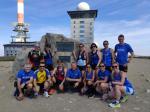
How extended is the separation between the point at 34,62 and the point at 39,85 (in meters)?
1.26

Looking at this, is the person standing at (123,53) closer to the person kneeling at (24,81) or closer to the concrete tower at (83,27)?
the person kneeling at (24,81)

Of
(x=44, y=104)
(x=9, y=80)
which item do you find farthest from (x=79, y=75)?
(x=9, y=80)

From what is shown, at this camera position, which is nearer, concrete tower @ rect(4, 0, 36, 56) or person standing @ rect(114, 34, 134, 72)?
person standing @ rect(114, 34, 134, 72)

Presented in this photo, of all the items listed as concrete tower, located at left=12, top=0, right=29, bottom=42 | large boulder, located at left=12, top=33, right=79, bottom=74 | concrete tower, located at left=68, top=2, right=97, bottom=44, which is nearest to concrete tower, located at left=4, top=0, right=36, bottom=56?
concrete tower, located at left=12, top=0, right=29, bottom=42

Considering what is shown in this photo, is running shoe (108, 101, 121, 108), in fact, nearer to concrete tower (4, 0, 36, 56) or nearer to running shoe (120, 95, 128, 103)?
running shoe (120, 95, 128, 103)

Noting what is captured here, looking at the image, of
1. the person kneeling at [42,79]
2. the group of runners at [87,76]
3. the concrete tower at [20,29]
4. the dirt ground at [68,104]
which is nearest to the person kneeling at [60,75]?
the group of runners at [87,76]

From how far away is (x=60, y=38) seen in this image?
1423 centimetres

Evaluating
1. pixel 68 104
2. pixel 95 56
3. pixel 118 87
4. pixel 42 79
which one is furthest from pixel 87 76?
pixel 42 79

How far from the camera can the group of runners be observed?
997 cm

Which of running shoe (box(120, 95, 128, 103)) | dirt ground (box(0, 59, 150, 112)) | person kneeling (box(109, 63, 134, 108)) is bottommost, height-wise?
dirt ground (box(0, 59, 150, 112))

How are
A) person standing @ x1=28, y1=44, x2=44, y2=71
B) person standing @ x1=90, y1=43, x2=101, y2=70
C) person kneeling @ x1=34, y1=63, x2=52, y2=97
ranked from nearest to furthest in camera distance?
person kneeling @ x1=34, y1=63, x2=52, y2=97 → person standing @ x1=90, y1=43, x2=101, y2=70 → person standing @ x1=28, y1=44, x2=44, y2=71

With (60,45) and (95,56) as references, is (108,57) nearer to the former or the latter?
(95,56)

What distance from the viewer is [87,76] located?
10664 mm

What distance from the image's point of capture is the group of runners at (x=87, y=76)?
9.97m
